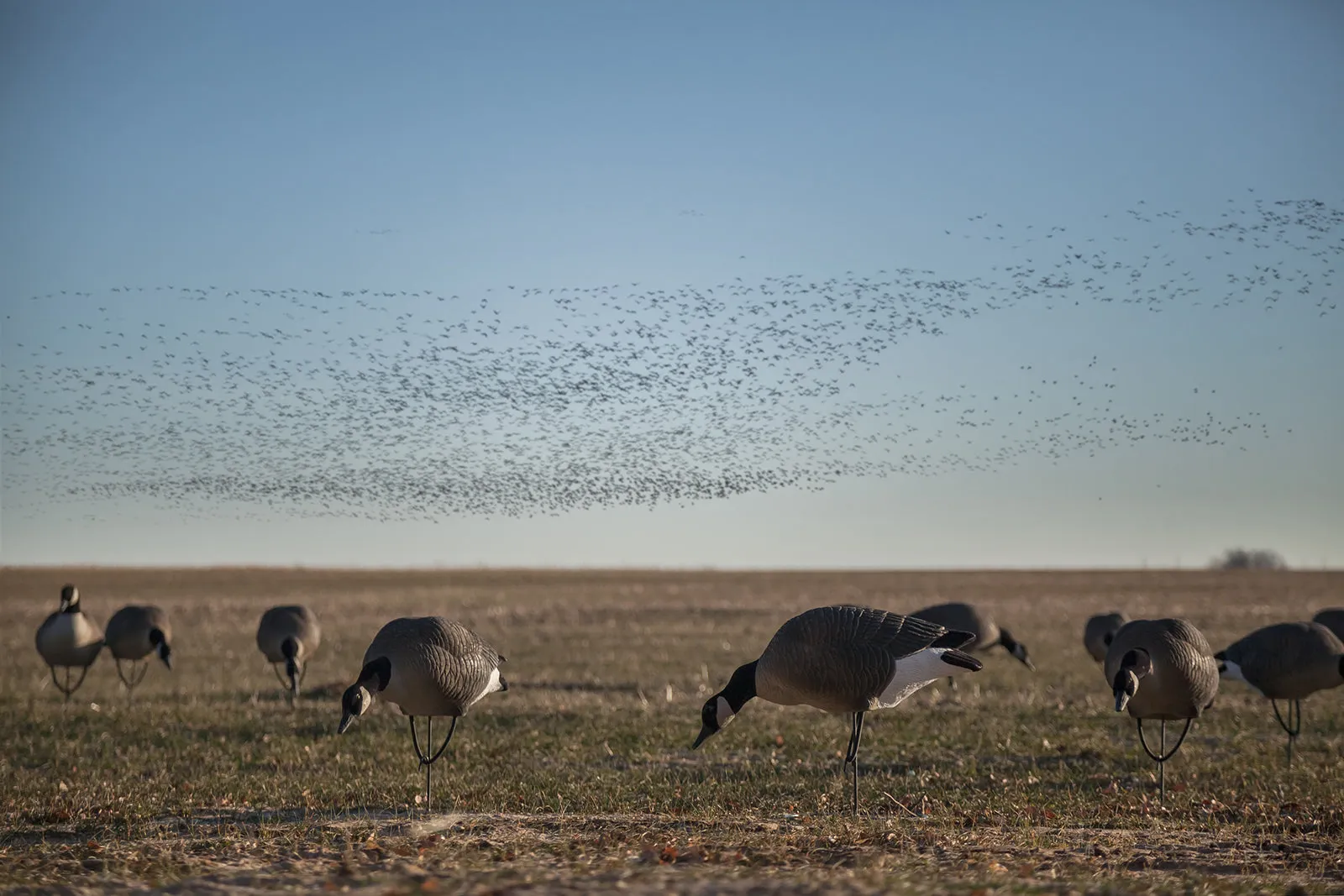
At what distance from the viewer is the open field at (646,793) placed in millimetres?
8258

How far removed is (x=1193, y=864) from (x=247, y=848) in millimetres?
7672

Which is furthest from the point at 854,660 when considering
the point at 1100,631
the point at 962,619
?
the point at 1100,631

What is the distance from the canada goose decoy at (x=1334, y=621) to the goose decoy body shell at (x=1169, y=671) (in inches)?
281

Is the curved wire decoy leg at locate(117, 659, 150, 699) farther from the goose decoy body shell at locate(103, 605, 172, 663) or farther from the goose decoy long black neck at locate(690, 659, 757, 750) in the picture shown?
the goose decoy long black neck at locate(690, 659, 757, 750)

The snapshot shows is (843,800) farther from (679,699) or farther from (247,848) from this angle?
(679,699)

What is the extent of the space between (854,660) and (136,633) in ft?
54.8

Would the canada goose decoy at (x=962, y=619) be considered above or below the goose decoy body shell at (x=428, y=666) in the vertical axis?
above

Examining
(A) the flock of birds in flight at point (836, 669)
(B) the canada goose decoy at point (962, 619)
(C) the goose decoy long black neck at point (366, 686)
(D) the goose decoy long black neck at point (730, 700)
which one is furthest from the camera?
(B) the canada goose decoy at point (962, 619)

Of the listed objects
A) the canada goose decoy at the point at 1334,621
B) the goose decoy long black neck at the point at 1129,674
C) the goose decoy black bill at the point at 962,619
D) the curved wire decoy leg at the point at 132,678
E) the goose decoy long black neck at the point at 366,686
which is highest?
the canada goose decoy at the point at 1334,621

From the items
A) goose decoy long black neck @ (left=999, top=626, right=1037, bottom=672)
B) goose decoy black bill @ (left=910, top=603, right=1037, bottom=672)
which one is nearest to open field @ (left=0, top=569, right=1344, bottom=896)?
goose decoy long black neck @ (left=999, top=626, right=1037, bottom=672)

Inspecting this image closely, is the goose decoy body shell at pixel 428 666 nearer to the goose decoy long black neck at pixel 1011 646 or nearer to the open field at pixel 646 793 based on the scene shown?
the open field at pixel 646 793

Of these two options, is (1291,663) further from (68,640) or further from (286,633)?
(68,640)

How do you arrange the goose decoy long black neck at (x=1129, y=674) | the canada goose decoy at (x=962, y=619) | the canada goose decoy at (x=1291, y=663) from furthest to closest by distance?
the canada goose decoy at (x=962, y=619), the canada goose decoy at (x=1291, y=663), the goose decoy long black neck at (x=1129, y=674)

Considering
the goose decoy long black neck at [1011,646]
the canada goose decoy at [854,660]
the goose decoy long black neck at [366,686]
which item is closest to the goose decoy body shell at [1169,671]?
the canada goose decoy at [854,660]
